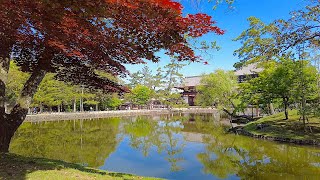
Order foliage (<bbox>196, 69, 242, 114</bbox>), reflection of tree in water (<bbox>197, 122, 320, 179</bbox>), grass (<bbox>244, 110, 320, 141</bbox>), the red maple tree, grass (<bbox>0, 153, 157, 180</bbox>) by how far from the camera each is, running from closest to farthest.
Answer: the red maple tree → grass (<bbox>0, 153, 157, 180</bbox>) → reflection of tree in water (<bbox>197, 122, 320, 179</bbox>) → grass (<bbox>244, 110, 320, 141</bbox>) → foliage (<bbox>196, 69, 242, 114</bbox>)

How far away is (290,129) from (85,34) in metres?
12.3

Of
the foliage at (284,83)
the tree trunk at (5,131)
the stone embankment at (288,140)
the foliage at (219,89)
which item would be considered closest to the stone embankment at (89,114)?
the foliage at (219,89)

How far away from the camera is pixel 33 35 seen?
4.43 meters

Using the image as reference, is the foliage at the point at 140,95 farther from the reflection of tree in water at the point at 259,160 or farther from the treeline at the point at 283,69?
the reflection of tree in water at the point at 259,160

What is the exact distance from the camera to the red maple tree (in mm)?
3166

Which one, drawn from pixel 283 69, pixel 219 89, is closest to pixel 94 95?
pixel 219 89

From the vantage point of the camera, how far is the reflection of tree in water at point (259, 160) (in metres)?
7.34

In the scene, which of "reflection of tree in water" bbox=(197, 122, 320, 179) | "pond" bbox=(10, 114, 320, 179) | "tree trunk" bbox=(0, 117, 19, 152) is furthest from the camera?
"pond" bbox=(10, 114, 320, 179)

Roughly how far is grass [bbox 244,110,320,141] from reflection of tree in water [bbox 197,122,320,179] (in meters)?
1.25

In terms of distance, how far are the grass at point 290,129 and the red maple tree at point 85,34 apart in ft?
32.4

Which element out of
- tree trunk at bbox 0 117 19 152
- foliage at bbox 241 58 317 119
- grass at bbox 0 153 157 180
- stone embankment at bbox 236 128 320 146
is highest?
foliage at bbox 241 58 317 119

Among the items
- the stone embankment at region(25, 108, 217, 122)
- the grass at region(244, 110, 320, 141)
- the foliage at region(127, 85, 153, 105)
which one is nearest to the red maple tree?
the grass at region(244, 110, 320, 141)

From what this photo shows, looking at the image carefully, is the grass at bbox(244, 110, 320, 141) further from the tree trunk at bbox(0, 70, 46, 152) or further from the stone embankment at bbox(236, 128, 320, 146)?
the tree trunk at bbox(0, 70, 46, 152)

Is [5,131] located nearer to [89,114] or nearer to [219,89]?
[219,89]
